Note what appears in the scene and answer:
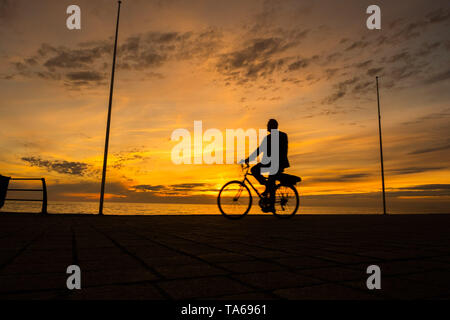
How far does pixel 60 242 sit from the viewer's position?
3.95 metres

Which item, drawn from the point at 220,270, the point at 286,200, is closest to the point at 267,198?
the point at 286,200

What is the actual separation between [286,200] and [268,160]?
3.80ft

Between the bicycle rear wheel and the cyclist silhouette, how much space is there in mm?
146

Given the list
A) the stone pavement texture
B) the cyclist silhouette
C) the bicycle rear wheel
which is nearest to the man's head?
the cyclist silhouette

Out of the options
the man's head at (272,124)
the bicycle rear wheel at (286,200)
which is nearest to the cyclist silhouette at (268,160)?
the man's head at (272,124)

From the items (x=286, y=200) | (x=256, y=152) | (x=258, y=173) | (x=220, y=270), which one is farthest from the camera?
(x=286, y=200)

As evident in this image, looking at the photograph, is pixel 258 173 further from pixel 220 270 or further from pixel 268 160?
pixel 220 270

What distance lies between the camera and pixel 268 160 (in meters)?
8.19

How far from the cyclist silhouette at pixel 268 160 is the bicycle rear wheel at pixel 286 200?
146 mm

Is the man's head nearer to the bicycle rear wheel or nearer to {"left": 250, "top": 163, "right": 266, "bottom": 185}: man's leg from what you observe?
{"left": 250, "top": 163, "right": 266, "bottom": 185}: man's leg
